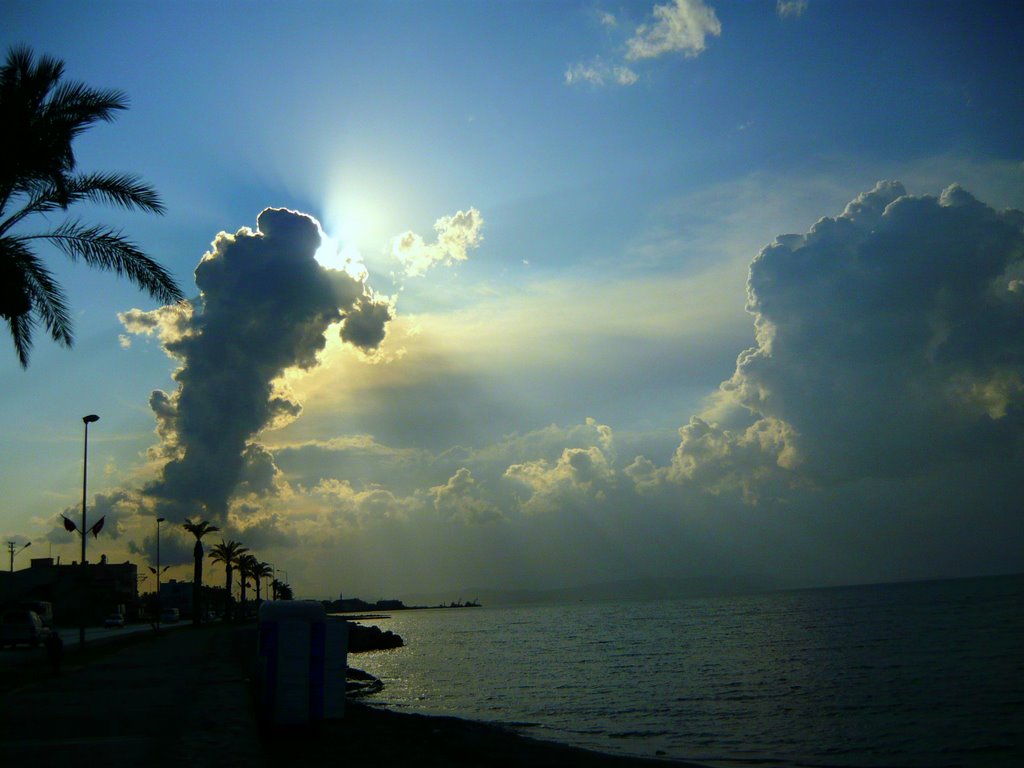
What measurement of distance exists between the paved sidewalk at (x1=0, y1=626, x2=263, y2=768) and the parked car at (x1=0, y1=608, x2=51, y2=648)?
1861 cm

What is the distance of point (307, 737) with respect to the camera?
1582 centimetres

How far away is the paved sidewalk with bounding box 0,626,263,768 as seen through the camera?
13281 mm

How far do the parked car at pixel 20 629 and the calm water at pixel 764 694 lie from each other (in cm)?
1858

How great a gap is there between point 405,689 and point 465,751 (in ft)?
83.7

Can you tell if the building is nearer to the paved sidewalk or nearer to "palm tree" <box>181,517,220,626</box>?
"palm tree" <box>181,517,220,626</box>

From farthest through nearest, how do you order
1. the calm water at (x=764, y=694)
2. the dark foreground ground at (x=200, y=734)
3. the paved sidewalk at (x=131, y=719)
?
the calm water at (x=764, y=694) < the dark foreground ground at (x=200, y=734) < the paved sidewalk at (x=131, y=719)

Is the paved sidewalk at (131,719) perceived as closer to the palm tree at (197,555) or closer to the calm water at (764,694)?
the calm water at (764,694)

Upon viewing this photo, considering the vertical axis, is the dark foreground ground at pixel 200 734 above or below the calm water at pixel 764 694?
above

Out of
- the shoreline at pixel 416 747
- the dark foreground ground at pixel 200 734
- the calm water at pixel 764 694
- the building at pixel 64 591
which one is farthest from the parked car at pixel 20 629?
the building at pixel 64 591

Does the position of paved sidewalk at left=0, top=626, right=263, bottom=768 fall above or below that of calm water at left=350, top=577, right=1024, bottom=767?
above

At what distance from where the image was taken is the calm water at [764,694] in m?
23.2

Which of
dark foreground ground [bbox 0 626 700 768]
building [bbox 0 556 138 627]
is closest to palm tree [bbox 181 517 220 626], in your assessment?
building [bbox 0 556 138 627]

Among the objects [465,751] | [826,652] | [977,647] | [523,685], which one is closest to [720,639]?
[826,652]

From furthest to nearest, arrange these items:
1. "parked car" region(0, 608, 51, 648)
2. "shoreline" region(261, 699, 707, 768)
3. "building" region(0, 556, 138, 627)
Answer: "building" region(0, 556, 138, 627) < "parked car" region(0, 608, 51, 648) < "shoreline" region(261, 699, 707, 768)
